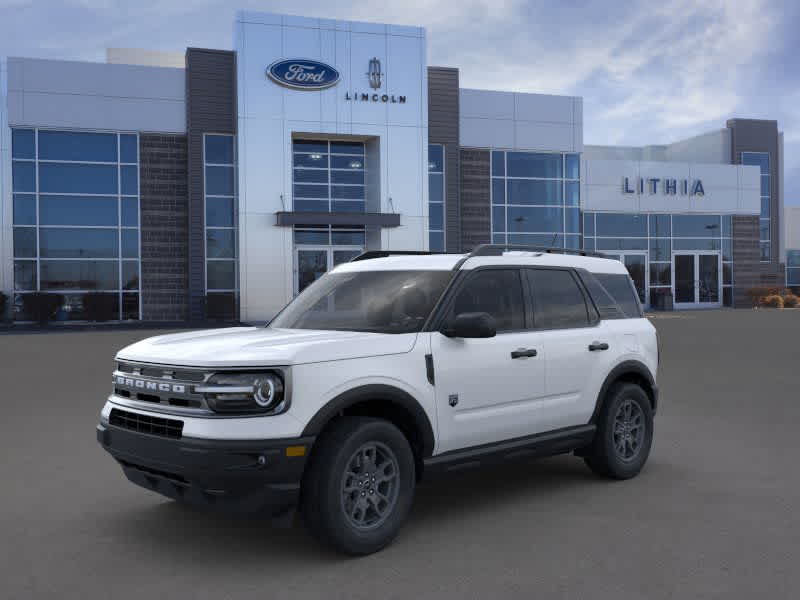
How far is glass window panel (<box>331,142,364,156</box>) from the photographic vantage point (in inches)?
1299

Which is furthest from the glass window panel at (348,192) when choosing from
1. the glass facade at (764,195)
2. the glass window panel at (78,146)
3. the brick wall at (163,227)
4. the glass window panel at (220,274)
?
the glass facade at (764,195)

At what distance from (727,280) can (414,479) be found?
140ft

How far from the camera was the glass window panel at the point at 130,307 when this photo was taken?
31375 mm

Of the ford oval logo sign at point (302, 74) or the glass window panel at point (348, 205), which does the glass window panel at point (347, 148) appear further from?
the ford oval logo sign at point (302, 74)

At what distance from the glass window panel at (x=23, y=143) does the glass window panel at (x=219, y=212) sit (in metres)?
6.48

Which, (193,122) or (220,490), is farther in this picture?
(193,122)

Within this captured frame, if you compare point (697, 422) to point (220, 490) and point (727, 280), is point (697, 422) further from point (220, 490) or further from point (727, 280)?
point (727, 280)

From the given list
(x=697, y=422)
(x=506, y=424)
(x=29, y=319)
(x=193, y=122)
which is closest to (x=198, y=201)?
(x=193, y=122)

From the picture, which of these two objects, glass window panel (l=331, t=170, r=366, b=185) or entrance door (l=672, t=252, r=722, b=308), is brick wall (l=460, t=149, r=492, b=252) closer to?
glass window panel (l=331, t=170, r=366, b=185)

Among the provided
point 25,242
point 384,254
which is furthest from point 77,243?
point 384,254

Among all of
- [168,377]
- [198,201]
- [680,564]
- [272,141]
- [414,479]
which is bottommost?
[680,564]

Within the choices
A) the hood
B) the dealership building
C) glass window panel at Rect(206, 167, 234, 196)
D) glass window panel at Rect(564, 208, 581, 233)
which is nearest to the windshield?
the hood

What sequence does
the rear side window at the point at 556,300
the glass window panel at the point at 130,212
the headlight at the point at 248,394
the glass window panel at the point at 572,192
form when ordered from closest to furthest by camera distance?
the headlight at the point at 248,394 < the rear side window at the point at 556,300 < the glass window panel at the point at 130,212 < the glass window panel at the point at 572,192

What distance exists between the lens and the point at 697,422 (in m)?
9.31
